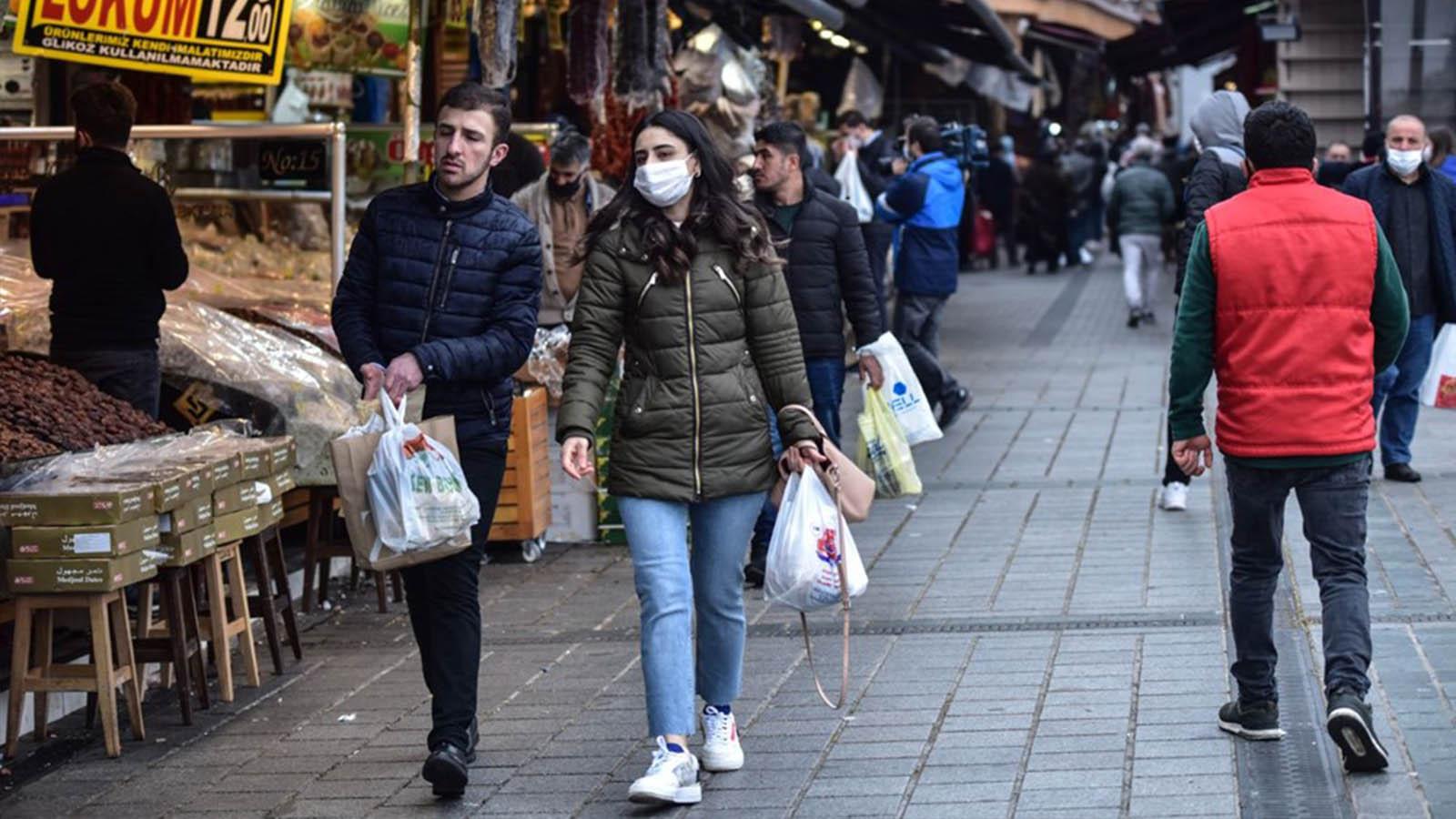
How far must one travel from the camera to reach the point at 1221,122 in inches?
376

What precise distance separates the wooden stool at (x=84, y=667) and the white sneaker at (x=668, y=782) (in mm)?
1735

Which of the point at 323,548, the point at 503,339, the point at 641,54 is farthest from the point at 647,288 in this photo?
the point at 641,54

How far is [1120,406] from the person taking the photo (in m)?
15.0

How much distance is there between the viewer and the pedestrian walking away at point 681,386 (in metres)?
5.86

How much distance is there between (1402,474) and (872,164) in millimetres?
7382

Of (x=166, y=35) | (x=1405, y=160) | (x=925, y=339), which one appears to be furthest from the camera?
(x=925, y=339)

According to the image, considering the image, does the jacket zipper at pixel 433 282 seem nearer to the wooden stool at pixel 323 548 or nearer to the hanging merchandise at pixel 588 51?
the wooden stool at pixel 323 548

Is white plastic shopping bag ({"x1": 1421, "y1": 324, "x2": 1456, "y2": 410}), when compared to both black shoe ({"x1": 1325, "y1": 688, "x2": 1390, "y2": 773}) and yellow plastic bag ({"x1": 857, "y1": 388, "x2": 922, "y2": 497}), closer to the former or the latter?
yellow plastic bag ({"x1": 857, "y1": 388, "x2": 922, "y2": 497})

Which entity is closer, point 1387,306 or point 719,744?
point 1387,306

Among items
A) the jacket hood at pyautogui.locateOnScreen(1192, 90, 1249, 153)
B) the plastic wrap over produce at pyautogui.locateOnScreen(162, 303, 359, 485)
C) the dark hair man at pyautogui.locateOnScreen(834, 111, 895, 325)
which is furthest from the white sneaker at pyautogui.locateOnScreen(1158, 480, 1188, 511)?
the dark hair man at pyautogui.locateOnScreen(834, 111, 895, 325)

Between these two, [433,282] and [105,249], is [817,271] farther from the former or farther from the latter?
[433,282]

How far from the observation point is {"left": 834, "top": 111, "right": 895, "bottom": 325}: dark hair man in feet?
49.3

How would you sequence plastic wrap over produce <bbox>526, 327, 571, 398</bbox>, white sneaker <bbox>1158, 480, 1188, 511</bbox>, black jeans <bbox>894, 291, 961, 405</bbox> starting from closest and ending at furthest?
plastic wrap over produce <bbox>526, 327, 571, 398</bbox>
white sneaker <bbox>1158, 480, 1188, 511</bbox>
black jeans <bbox>894, 291, 961, 405</bbox>

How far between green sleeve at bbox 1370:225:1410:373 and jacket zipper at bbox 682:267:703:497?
5.90ft
